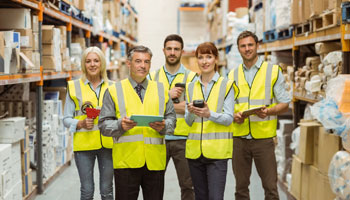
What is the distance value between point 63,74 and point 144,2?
9.49 meters

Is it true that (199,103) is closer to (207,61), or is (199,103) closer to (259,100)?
(207,61)

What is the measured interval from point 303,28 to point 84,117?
9.46 feet

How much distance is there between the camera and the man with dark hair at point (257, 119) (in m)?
3.92

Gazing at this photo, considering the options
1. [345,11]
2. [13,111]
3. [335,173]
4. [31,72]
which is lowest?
[335,173]

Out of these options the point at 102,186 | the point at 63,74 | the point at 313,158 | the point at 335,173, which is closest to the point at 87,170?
the point at 102,186

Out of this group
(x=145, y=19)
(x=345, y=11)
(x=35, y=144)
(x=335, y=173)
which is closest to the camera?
(x=335, y=173)

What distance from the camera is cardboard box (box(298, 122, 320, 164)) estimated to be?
447cm

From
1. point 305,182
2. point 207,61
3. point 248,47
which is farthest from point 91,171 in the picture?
point 305,182

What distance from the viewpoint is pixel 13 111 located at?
5418mm

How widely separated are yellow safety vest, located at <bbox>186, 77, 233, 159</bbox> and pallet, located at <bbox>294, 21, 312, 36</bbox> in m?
2.01

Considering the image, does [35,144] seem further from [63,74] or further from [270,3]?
[270,3]

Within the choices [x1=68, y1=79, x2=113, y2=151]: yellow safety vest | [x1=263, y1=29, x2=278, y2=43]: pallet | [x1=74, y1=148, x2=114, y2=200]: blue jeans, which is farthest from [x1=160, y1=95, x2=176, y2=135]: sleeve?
[x1=263, y1=29, x2=278, y2=43]: pallet

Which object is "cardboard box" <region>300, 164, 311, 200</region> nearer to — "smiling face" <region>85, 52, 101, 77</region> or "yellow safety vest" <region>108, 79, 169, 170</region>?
"yellow safety vest" <region>108, 79, 169, 170</region>

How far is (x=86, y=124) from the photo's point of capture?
147 inches
